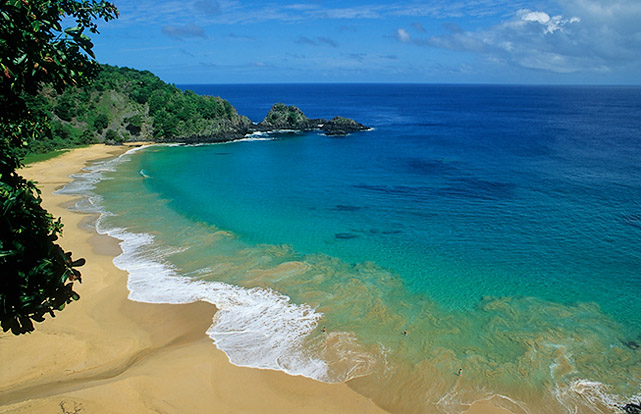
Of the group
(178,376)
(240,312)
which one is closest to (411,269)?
(240,312)

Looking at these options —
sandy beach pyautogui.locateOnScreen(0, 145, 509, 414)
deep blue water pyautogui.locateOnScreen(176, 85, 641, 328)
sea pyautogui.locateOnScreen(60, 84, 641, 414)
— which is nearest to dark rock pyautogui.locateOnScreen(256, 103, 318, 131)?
deep blue water pyautogui.locateOnScreen(176, 85, 641, 328)

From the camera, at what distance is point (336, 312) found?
69.9 feet

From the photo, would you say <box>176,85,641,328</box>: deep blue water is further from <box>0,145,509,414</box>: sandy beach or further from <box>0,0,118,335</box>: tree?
<box>0,0,118,335</box>: tree

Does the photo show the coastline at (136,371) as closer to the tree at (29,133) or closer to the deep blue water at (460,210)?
the tree at (29,133)

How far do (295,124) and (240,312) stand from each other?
78.5m

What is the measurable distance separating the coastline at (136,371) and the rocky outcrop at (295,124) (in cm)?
7456

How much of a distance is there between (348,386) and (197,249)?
1616 centimetres

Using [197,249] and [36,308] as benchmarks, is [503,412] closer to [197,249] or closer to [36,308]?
[36,308]

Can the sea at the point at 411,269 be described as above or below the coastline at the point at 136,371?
above

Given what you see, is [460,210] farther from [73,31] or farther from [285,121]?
[285,121]

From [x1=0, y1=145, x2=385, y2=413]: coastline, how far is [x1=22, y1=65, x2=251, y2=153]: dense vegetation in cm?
5802

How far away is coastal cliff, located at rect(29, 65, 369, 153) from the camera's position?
73.4 metres

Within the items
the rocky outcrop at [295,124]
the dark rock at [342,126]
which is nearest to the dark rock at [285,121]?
the rocky outcrop at [295,124]

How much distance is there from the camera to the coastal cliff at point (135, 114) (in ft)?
241
